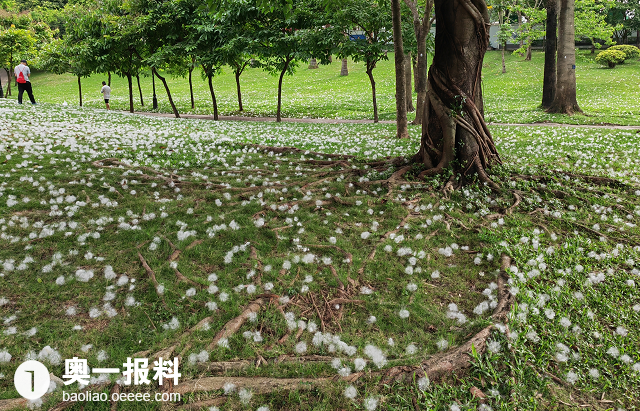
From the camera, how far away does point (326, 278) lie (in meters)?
3.76

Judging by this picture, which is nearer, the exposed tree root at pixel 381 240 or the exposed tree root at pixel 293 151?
the exposed tree root at pixel 381 240

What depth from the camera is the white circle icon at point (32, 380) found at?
95.3 inches

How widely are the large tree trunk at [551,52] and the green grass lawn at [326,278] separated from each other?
1465 cm

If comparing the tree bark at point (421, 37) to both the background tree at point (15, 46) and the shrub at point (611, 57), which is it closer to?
the shrub at point (611, 57)

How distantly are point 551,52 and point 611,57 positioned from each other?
2908cm

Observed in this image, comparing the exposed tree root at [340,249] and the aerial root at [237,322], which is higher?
the exposed tree root at [340,249]

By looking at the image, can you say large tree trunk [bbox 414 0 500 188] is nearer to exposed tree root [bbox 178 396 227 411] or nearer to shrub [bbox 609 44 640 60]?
exposed tree root [bbox 178 396 227 411]

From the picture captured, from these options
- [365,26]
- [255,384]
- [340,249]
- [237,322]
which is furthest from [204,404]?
[365,26]

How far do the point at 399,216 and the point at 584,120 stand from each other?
1498cm

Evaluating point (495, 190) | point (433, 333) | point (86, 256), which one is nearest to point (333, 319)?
point (433, 333)

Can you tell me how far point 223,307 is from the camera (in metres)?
3.29

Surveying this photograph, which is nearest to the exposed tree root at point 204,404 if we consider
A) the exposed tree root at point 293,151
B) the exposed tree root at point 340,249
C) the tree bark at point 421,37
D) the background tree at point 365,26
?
the exposed tree root at point 340,249

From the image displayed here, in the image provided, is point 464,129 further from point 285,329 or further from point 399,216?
point 285,329

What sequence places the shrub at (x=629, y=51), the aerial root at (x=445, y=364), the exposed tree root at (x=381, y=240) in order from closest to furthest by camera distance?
1. the aerial root at (x=445, y=364)
2. the exposed tree root at (x=381, y=240)
3. the shrub at (x=629, y=51)
